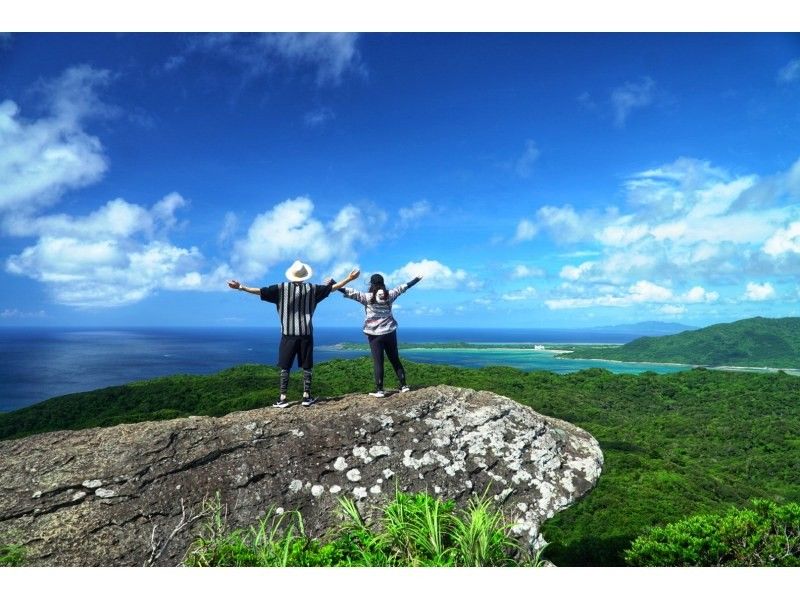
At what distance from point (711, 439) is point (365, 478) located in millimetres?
46893

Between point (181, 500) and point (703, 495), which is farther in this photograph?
point (703, 495)

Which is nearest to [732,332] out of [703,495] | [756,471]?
[756,471]

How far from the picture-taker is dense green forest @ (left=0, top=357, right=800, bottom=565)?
21.7 metres

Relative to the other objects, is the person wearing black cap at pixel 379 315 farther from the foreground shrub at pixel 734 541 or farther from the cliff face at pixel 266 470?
the foreground shrub at pixel 734 541

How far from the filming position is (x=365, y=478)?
5.59 metres

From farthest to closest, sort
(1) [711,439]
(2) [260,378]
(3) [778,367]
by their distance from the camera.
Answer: (3) [778,367]
(1) [711,439]
(2) [260,378]

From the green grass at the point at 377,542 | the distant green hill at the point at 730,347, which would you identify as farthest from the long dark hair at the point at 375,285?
the distant green hill at the point at 730,347

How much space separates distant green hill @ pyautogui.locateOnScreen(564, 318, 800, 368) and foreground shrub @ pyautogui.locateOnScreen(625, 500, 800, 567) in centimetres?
9894

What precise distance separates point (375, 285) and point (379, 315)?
0.46 m

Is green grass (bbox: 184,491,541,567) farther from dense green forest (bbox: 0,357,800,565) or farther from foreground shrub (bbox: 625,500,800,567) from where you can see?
dense green forest (bbox: 0,357,800,565)

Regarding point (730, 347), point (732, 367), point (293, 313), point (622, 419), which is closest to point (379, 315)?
point (293, 313)

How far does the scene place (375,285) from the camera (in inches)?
281

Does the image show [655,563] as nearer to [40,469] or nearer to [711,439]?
[40,469]

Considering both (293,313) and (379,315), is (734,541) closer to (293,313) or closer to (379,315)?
(379,315)
